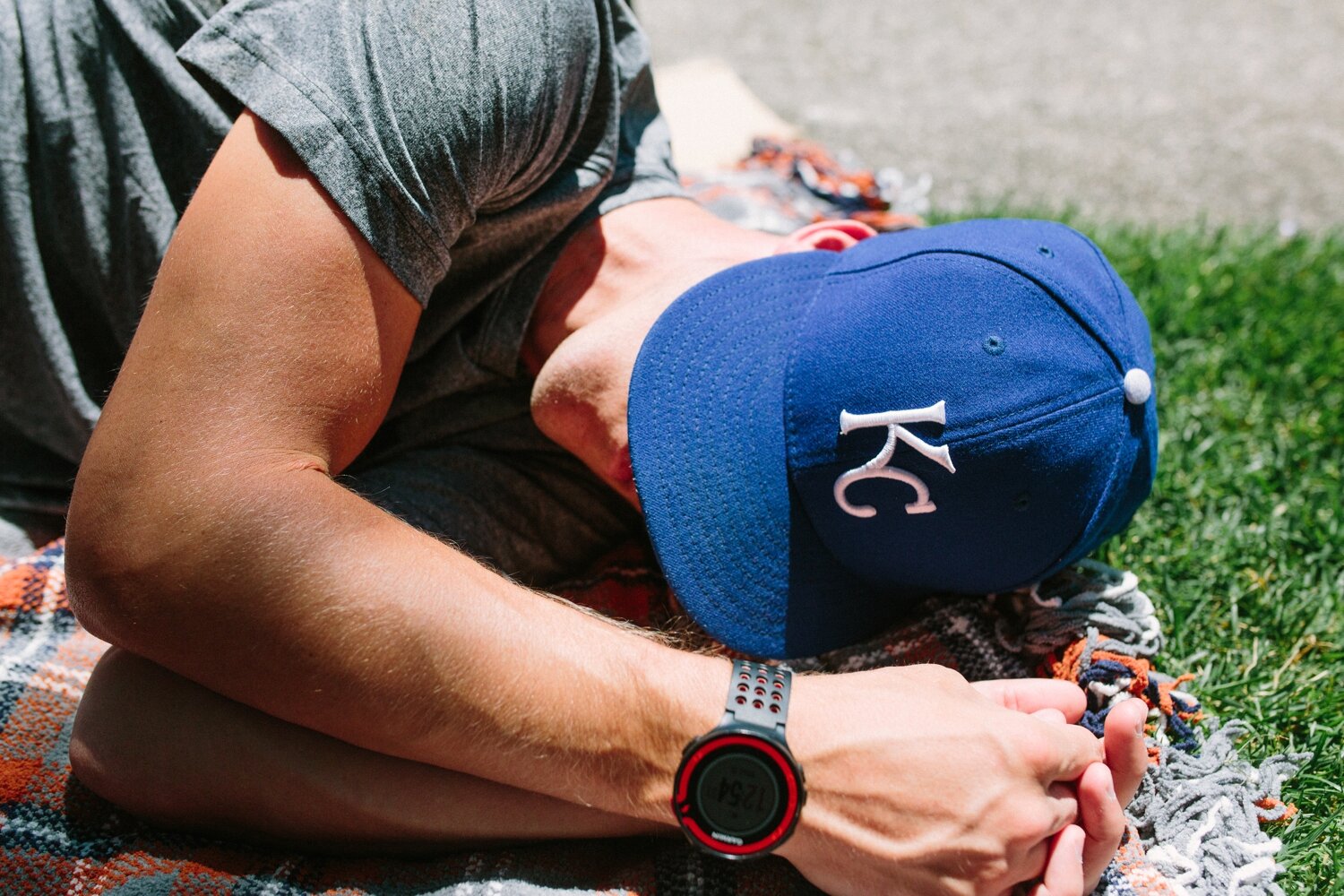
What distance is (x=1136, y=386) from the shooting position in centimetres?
155

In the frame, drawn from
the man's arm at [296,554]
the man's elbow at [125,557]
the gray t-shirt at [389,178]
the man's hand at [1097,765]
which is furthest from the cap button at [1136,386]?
the man's elbow at [125,557]

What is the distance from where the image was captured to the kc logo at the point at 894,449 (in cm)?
150

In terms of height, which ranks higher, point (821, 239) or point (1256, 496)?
point (821, 239)

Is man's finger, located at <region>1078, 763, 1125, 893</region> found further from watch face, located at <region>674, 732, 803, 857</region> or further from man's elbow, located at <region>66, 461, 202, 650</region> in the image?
man's elbow, located at <region>66, 461, 202, 650</region>

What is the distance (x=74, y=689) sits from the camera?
171 centimetres

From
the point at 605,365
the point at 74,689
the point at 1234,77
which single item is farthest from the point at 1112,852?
the point at 1234,77

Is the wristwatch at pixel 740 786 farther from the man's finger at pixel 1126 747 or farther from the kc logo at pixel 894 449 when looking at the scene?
the man's finger at pixel 1126 747

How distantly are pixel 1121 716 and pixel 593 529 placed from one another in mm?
1017

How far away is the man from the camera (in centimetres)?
133

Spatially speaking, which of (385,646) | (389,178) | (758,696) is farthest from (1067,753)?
(389,178)

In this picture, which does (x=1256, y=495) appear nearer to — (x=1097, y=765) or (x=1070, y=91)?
(x=1097, y=765)

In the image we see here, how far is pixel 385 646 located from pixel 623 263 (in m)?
0.81

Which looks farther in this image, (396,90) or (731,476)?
(731,476)

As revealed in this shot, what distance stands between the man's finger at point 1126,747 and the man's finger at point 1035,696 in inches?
2.5
